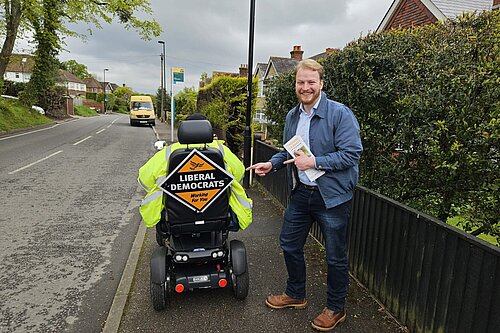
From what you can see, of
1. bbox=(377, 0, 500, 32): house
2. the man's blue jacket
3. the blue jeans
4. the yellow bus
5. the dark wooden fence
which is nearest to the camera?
the dark wooden fence

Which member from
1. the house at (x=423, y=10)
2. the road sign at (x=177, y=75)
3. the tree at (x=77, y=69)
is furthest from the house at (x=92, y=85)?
the house at (x=423, y=10)

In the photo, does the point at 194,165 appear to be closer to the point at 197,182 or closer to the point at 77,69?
the point at 197,182

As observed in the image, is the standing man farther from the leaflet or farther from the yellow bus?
the yellow bus

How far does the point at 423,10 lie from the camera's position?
1249cm

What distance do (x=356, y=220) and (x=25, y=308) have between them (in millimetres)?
3242

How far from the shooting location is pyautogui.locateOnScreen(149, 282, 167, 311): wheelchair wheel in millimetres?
2943

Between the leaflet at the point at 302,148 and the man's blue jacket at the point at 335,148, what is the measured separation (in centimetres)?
7

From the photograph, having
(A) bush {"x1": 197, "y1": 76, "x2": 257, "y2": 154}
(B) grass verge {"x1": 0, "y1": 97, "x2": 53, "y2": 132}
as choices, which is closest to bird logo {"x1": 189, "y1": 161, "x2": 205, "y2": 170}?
(A) bush {"x1": 197, "y1": 76, "x2": 257, "y2": 154}

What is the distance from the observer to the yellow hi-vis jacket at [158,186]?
112 inches

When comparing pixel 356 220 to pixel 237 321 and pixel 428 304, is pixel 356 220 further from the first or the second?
pixel 237 321

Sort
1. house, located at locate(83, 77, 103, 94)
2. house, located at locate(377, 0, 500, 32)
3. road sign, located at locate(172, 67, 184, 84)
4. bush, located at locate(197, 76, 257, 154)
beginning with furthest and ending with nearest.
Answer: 1. house, located at locate(83, 77, 103, 94)
2. road sign, located at locate(172, 67, 184, 84)
3. house, located at locate(377, 0, 500, 32)
4. bush, located at locate(197, 76, 257, 154)

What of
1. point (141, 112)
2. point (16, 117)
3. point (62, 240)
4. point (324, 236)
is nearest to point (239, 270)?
point (324, 236)

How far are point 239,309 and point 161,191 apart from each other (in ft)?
4.18

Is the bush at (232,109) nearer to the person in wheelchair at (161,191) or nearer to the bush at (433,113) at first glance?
the bush at (433,113)
